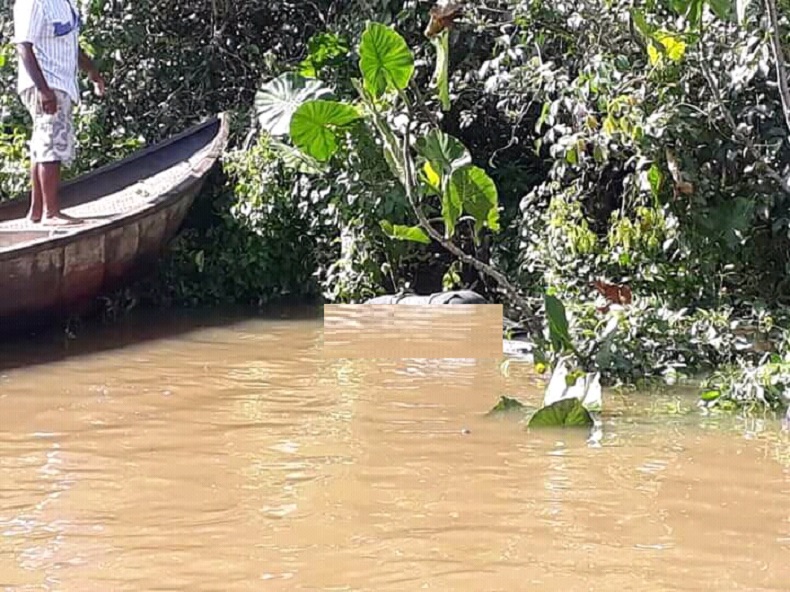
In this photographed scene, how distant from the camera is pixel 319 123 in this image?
5977 millimetres

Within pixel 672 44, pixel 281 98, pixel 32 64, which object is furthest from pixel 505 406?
pixel 32 64

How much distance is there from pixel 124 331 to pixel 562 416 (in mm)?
3592

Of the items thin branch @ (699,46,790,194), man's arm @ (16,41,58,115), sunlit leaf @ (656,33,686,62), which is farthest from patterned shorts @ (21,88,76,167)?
thin branch @ (699,46,790,194)

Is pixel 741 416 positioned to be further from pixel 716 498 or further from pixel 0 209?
pixel 0 209

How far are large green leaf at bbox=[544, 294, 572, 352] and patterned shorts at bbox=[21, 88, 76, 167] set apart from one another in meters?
3.39

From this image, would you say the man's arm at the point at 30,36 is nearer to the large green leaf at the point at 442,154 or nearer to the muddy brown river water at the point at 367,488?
the muddy brown river water at the point at 367,488

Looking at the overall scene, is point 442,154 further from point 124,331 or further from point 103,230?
point 124,331

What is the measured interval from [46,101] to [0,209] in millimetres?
1442

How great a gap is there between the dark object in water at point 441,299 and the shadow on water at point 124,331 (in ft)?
2.09

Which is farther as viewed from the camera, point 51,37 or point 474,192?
point 51,37

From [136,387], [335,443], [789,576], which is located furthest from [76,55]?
[789,576]

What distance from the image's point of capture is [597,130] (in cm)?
653

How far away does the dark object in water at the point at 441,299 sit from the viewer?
7145 millimetres

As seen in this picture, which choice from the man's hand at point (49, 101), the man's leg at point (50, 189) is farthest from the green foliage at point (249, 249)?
the man's hand at point (49, 101)
